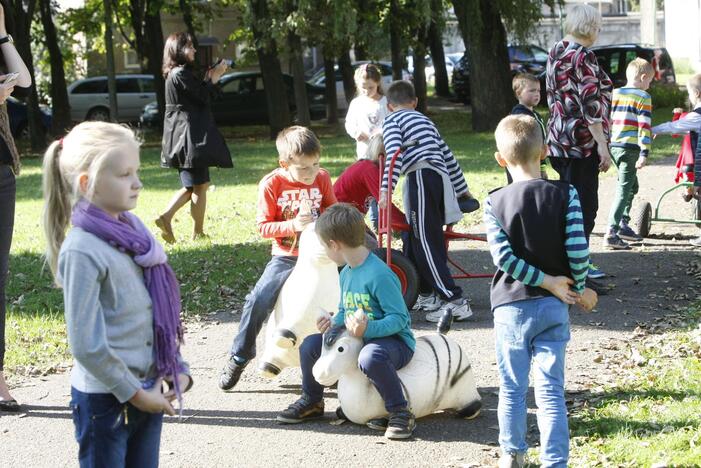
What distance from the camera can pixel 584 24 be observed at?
8047 millimetres

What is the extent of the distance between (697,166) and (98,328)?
7328 millimetres

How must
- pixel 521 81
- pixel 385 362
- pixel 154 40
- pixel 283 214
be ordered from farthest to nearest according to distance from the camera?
pixel 154 40
pixel 521 81
pixel 283 214
pixel 385 362

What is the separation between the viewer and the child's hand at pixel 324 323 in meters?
5.32

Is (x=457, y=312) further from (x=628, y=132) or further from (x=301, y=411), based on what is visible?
(x=628, y=132)

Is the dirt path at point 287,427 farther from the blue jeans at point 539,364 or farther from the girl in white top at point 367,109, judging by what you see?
the girl in white top at point 367,109

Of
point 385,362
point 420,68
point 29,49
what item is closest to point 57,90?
point 29,49

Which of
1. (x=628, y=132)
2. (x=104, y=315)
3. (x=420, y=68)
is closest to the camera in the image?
(x=104, y=315)

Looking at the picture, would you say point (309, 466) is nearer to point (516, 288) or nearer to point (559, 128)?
point (516, 288)

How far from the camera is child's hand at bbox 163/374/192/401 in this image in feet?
11.3

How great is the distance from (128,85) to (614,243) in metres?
28.3

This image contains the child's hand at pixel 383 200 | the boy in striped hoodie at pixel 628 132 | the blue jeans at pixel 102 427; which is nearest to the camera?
the blue jeans at pixel 102 427

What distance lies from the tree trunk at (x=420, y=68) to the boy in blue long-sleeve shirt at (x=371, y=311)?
2622 centimetres

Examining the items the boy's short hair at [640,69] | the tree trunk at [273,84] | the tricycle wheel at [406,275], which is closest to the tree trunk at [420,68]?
the tree trunk at [273,84]

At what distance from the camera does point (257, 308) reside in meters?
5.98
